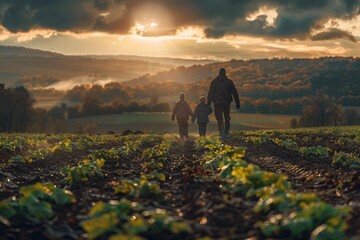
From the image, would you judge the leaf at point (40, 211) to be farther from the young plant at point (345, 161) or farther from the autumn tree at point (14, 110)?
the autumn tree at point (14, 110)

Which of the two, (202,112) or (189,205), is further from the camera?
(202,112)

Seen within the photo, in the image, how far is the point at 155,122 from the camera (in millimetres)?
110000

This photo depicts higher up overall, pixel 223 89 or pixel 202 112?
pixel 223 89

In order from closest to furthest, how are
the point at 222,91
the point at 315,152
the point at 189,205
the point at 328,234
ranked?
the point at 328,234 < the point at 189,205 < the point at 315,152 < the point at 222,91

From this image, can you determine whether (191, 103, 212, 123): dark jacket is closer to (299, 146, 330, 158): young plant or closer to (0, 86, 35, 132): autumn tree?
(299, 146, 330, 158): young plant

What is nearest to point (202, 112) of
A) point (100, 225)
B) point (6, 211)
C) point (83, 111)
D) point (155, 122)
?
point (6, 211)

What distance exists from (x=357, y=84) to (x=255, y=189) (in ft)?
634

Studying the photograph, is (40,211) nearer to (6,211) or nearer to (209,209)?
(6,211)

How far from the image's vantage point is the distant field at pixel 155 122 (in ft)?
339

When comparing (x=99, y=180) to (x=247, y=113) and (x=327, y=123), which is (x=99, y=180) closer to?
(x=327, y=123)

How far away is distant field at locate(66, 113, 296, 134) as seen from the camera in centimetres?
10344

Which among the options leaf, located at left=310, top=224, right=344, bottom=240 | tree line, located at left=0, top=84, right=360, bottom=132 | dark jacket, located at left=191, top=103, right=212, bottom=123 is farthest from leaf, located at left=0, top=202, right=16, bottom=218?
tree line, located at left=0, top=84, right=360, bottom=132

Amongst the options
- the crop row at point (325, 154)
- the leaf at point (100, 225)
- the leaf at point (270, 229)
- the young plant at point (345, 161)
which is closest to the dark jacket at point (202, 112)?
the crop row at point (325, 154)

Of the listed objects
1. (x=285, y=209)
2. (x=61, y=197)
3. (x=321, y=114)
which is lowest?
(x=321, y=114)
